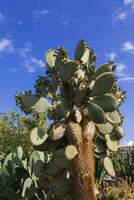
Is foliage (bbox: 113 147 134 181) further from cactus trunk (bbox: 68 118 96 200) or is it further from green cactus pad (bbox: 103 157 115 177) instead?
cactus trunk (bbox: 68 118 96 200)

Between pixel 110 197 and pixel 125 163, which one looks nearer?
pixel 110 197

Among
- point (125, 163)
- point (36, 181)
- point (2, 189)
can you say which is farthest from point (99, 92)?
point (125, 163)

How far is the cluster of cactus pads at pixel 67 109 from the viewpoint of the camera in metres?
5.71

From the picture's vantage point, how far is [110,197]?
30.4 feet

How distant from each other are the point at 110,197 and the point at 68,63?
4.37 m

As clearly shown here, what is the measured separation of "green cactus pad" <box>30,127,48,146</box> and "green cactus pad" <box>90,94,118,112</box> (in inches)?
29.1

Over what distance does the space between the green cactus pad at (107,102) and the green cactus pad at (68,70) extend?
42 cm

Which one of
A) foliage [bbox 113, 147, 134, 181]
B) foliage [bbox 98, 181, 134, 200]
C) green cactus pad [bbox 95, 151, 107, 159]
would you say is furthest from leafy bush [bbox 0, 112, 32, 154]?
green cactus pad [bbox 95, 151, 107, 159]

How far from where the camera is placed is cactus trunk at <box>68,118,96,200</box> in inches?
224

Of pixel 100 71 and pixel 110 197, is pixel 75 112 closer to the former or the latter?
pixel 100 71

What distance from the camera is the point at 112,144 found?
6441 millimetres

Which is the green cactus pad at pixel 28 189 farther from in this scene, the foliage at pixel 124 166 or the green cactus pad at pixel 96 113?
the foliage at pixel 124 166

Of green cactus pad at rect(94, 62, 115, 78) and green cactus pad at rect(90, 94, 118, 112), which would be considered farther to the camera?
green cactus pad at rect(94, 62, 115, 78)

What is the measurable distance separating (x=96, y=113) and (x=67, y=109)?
41 centimetres
